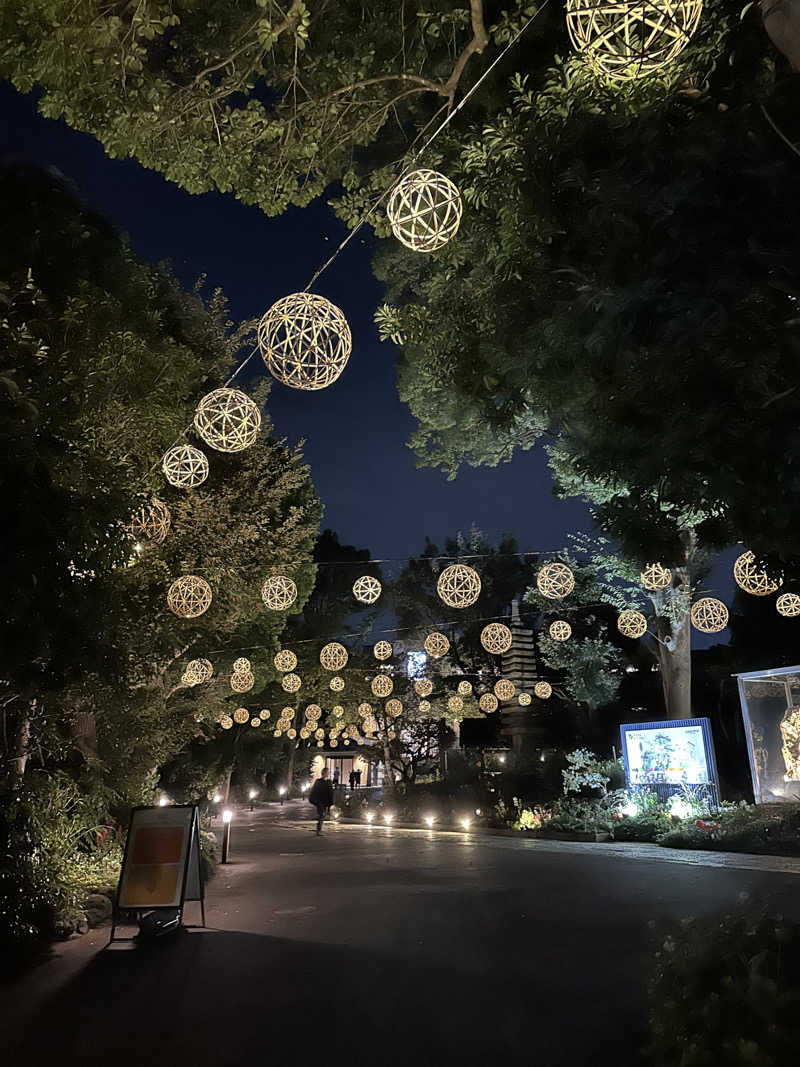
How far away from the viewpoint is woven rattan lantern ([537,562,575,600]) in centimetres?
1218

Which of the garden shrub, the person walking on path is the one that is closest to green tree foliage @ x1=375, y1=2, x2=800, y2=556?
the garden shrub

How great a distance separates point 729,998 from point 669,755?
14937 millimetres

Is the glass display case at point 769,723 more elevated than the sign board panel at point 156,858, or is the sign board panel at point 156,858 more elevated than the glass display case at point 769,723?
the glass display case at point 769,723

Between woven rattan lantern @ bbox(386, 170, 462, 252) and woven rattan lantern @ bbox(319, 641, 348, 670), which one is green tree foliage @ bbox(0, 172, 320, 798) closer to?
woven rattan lantern @ bbox(319, 641, 348, 670)

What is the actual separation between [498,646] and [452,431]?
20.4 feet

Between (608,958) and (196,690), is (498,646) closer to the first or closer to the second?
(196,690)

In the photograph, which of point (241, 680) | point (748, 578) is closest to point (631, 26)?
point (748, 578)

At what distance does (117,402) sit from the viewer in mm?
9133

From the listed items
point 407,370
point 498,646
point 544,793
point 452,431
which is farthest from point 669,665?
point 407,370

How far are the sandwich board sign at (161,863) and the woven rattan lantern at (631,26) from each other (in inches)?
299

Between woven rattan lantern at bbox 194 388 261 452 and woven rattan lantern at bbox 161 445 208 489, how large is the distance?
1.45 m

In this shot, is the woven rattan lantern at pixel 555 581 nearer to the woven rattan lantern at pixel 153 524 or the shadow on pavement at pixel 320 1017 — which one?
the woven rattan lantern at pixel 153 524

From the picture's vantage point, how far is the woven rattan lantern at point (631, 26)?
10.3 feet

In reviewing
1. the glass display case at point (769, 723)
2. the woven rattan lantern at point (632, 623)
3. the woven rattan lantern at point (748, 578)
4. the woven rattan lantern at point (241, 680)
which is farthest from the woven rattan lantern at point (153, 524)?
the glass display case at point (769, 723)
